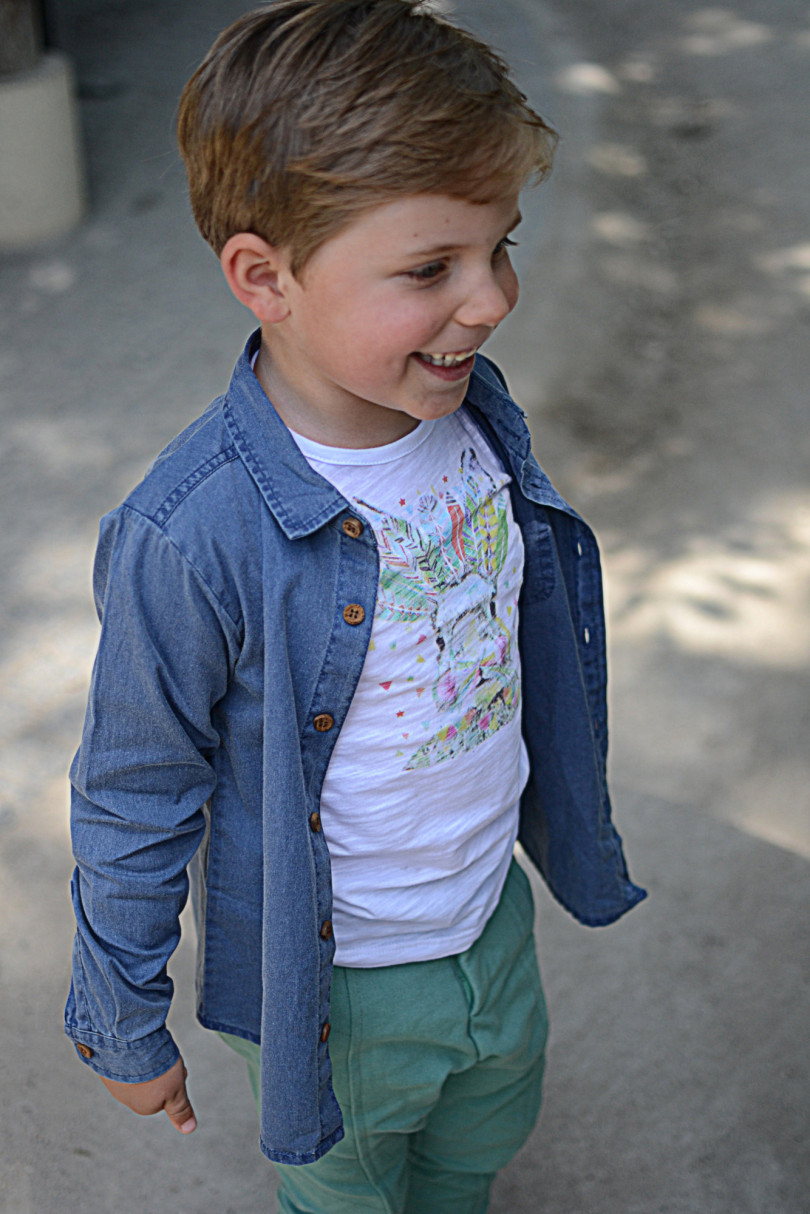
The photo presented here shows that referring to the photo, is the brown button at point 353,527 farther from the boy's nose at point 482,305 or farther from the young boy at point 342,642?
the boy's nose at point 482,305

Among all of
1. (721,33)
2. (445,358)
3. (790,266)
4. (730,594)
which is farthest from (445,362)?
(721,33)

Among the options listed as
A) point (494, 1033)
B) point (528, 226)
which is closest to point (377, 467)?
point (494, 1033)

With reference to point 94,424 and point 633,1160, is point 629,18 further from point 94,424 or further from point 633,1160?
point 633,1160

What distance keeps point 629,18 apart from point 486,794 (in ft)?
19.0

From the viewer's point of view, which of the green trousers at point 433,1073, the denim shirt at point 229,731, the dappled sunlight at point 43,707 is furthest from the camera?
the dappled sunlight at point 43,707

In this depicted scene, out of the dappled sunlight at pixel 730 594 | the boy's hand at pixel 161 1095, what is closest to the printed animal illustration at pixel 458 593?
the boy's hand at pixel 161 1095

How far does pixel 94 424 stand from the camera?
11.7ft

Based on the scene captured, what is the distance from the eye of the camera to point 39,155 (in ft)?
14.0

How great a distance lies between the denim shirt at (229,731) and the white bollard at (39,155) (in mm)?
3442

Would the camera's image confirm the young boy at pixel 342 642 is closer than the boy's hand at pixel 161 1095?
Yes

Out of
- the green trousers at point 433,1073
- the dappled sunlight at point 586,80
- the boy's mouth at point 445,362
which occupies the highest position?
the boy's mouth at point 445,362

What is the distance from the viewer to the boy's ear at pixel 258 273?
3.52 ft

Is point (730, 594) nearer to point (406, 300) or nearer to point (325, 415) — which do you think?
point (325, 415)

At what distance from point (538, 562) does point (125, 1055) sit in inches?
26.4
